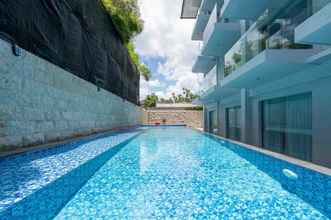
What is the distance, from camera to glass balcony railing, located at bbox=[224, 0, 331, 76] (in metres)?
5.62

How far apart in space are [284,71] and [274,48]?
3.27ft

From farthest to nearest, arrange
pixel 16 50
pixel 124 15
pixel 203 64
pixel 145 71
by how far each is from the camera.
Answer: pixel 145 71
pixel 203 64
pixel 124 15
pixel 16 50

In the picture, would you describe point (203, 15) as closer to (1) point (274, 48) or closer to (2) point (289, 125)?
(1) point (274, 48)

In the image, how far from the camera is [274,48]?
5938mm

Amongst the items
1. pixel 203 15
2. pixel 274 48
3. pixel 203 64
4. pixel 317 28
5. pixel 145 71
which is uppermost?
pixel 203 15

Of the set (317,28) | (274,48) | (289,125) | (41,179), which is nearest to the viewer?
(41,179)

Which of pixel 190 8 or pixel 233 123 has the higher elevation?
pixel 190 8

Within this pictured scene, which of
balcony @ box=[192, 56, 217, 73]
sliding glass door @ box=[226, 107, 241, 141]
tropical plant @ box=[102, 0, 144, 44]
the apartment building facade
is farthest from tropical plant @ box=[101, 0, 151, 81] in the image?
sliding glass door @ box=[226, 107, 241, 141]

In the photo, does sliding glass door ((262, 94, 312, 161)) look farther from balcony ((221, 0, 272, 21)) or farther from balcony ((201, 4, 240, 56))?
balcony ((201, 4, 240, 56))

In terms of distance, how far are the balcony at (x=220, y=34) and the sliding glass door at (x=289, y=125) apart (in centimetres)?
380

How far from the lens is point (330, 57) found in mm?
4934

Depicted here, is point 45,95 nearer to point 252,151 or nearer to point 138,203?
point 138,203

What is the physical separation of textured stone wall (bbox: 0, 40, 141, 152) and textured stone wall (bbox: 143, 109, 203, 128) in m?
18.3

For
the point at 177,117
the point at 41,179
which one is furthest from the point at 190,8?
the point at 41,179
